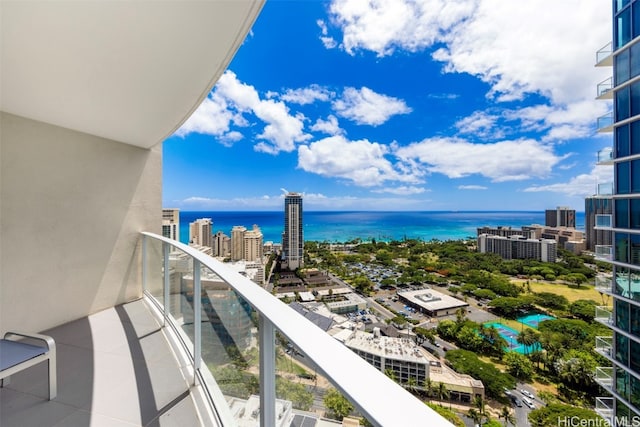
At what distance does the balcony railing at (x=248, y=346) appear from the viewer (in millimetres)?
408

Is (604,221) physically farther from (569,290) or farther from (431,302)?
(569,290)

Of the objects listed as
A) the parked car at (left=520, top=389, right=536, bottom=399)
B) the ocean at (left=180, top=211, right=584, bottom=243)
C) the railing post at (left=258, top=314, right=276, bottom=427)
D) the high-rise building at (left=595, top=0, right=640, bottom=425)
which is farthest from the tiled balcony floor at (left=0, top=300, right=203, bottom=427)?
the ocean at (left=180, top=211, right=584, bottom=243)

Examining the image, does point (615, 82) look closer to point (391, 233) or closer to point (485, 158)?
point (391, 233)

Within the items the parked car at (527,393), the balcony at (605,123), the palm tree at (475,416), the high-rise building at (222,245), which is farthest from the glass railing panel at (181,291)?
the high-rise building at (222,245)

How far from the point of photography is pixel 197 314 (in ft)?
5.67

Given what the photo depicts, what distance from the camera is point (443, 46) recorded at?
25797mm

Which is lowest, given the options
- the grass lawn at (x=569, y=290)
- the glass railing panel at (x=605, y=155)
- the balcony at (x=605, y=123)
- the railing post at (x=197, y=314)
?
the grass lawn at (x=569, y=290)

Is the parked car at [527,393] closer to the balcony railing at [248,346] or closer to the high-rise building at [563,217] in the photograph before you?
the balcony railing at [248,346]

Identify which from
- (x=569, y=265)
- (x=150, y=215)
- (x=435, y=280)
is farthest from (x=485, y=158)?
(x=150, y=215)

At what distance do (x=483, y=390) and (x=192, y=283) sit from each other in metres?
9.59

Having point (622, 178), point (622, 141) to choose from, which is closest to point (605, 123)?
point (622, 141)

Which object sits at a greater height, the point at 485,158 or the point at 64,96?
the point at 485,158

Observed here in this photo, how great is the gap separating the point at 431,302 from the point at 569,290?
817 centimetres

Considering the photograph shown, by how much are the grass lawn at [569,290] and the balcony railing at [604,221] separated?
11886mm
